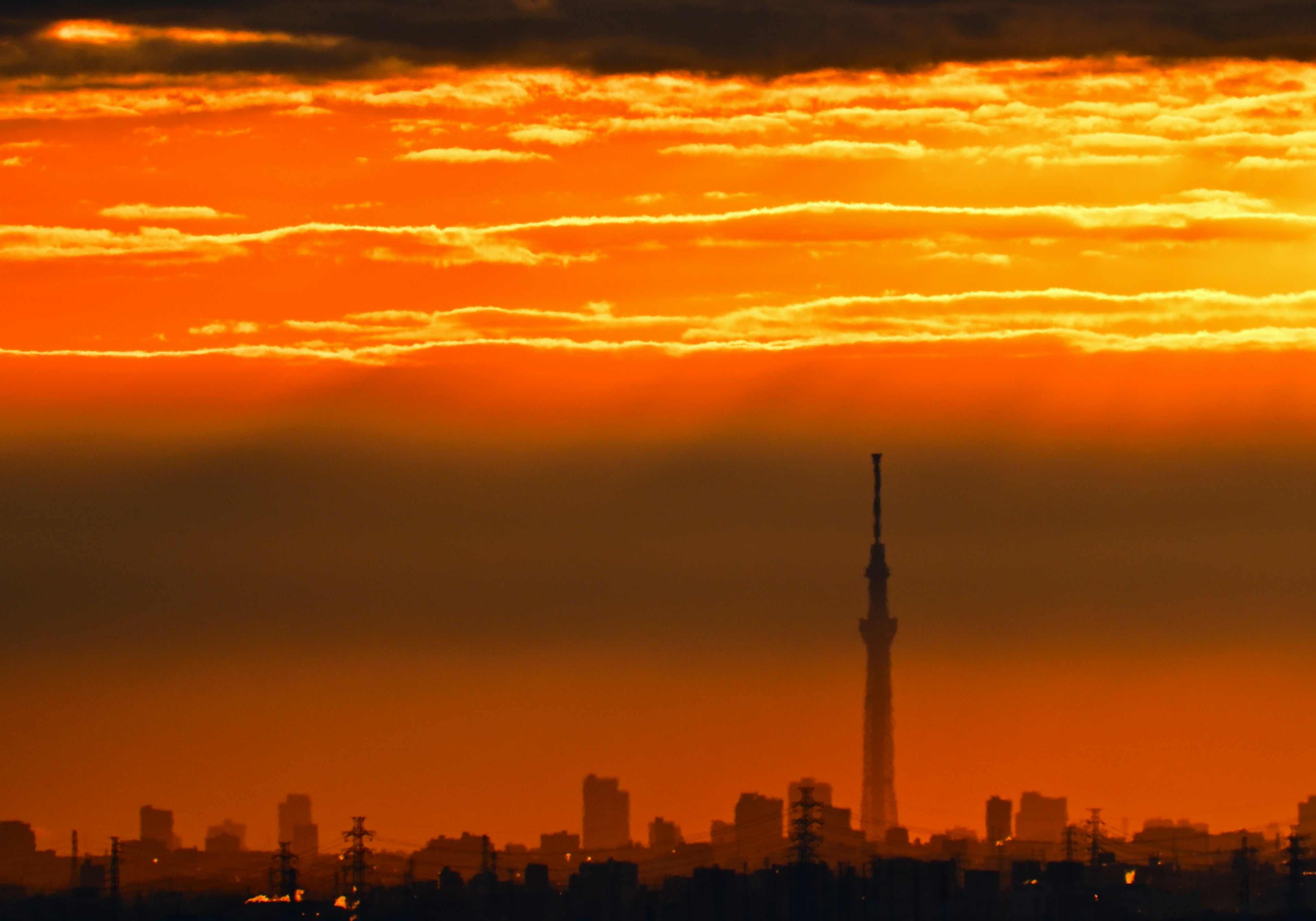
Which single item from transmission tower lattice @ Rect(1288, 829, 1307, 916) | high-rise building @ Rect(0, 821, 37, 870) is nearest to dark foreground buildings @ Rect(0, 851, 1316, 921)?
transmission tower lattice @ Rect(1288, 829, 1307, 916)

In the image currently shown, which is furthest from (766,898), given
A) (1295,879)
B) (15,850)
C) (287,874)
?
(15,850)

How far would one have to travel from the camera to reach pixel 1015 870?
160 meters

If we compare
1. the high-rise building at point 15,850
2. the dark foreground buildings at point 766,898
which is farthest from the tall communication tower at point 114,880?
the high-rise building at point 15,850

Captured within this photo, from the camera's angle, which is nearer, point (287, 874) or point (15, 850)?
point (287, 874)

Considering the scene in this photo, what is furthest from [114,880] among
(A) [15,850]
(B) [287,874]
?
(A) [15,850]

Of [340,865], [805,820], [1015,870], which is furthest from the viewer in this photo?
[340,865]

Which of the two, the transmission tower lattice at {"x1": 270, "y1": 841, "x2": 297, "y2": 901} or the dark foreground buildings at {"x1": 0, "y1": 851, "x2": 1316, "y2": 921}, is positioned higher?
the transmission tower lattice at {"x1": 270, "y1": 841, "x2": 297, "y2": 901}

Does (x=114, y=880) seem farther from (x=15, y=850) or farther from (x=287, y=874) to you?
(x=15, y=850)

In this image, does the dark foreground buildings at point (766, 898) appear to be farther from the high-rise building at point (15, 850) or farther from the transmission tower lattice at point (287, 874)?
the high-rise building at point (15, 850)

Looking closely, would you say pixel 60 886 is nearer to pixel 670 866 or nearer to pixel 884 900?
pixel 670 866

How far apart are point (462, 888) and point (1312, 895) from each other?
5236cm

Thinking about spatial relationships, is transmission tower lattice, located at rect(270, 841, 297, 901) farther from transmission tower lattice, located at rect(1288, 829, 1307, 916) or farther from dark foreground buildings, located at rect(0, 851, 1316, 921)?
transmission tower lattice, located at rect(1288, 829, 1307, 916)

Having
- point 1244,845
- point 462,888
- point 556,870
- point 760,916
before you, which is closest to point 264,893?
point 462,888

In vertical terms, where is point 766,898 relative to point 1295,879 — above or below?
below
